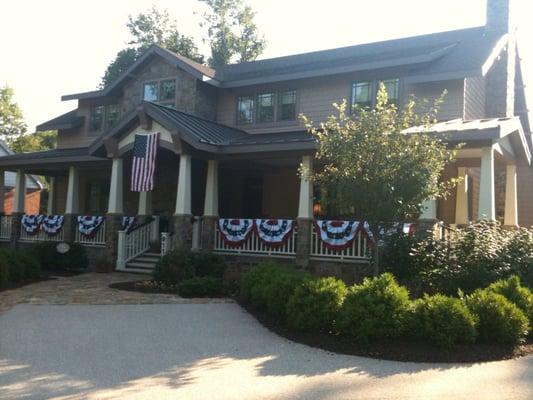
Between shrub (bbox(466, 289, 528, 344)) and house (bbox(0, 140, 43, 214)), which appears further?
house (bbox(0, 140, 43, 214))

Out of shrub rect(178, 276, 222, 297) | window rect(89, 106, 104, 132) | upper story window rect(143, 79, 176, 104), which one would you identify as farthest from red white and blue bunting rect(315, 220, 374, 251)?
window rect(89, 106, 104, 132)

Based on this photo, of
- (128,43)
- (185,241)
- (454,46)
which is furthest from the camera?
(128,43)

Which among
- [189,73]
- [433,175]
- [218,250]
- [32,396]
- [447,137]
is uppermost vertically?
[189,73]

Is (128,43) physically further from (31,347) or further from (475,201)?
(31,347)

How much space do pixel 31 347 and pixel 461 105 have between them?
12441mm

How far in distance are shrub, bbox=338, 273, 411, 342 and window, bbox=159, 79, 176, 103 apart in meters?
13.3

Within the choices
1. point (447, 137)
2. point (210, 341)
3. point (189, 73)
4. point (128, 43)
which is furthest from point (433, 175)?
point (128, 43)

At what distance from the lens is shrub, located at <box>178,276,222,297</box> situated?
11.7m

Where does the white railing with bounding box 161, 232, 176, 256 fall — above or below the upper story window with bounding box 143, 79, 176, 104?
below

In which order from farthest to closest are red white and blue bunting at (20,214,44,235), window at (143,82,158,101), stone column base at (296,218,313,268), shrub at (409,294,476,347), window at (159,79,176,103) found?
1. window at (143,82,158,101)
2. window at (159,79,176,103)
3. red white and blue bunting at (20,214,44,235)
4. stone column base at (296,218,313,268)
5. shrub at (409,294,476,347)

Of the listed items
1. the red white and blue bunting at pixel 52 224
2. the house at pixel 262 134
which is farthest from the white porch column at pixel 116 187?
the red white and blue bunting at pixel 52 224

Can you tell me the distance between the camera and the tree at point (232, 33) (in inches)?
1575

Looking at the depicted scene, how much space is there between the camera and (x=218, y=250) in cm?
1557

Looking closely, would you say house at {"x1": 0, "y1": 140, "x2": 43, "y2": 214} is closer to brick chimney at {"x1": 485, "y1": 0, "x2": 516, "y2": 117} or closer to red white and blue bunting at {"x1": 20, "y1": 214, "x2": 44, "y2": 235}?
red white and blue bunting at {"x1": 20, "y1": 214, "x2": 44, "y2": 235}
